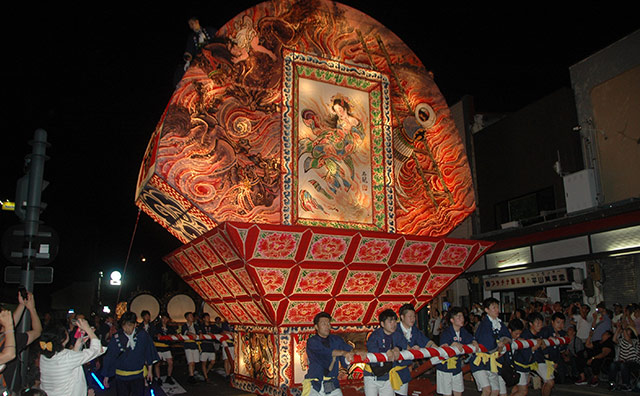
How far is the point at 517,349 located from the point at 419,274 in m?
2.60

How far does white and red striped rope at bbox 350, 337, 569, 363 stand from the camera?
21.5ft

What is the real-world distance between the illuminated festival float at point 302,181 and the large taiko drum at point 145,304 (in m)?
9.53

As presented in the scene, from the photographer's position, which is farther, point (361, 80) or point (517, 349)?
point (361, 80)

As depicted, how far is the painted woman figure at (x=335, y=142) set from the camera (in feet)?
33.9

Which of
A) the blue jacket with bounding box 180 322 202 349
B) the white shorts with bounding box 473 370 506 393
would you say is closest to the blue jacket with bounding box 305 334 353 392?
the white shorts with bounding box 473 370 506 393

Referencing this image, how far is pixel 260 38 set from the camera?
10.3 meters

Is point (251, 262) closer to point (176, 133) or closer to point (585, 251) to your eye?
point (176, 133)

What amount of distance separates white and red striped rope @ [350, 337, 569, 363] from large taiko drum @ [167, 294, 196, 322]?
1575cm

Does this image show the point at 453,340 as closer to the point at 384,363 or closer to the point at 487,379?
the point at 487,379

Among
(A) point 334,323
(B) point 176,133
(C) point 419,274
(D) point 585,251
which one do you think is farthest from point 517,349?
(D) point 585,251

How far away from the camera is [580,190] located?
15812mm

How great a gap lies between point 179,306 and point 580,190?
15.9 m

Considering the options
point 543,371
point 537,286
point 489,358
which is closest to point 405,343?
point 489,358

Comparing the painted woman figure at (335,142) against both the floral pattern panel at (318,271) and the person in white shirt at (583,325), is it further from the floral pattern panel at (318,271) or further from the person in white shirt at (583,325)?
the person in white shirt at (583,325)
